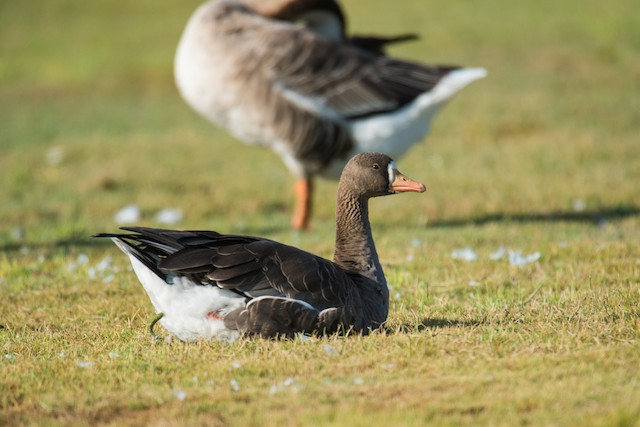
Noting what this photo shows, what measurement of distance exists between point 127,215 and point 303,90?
3.10 metres

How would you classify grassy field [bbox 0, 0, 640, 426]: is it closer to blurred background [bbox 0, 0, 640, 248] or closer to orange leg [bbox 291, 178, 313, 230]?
blurred background [bbox 0, 0, 640, 248]

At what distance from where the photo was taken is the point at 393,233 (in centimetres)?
1072

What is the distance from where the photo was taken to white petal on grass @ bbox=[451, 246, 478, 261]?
323 inches

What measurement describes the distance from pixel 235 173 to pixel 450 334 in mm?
9909

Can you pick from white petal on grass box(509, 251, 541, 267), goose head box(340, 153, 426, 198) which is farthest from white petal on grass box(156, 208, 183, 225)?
goose head box(340, 153, 426, 198)

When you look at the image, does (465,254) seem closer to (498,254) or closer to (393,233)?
(498,254)

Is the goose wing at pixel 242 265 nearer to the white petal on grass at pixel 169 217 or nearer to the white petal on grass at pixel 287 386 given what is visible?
the white petal on grass at pixel 287 386

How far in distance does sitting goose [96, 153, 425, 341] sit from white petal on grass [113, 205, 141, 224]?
22.9 ft

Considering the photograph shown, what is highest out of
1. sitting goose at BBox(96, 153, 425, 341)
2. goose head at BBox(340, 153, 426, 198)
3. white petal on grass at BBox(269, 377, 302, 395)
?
goose head at BBox(340, 153, 426, 198)

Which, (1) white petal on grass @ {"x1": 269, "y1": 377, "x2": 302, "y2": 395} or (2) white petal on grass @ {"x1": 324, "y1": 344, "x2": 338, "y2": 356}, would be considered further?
(2) white petal on grass @ {"x1": 324, "y1": 344, "x2": 338, "y2": 356}

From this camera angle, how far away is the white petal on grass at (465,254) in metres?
8.21

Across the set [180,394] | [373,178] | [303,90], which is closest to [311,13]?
[303,90]

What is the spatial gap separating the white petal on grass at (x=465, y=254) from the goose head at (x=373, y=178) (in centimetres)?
236

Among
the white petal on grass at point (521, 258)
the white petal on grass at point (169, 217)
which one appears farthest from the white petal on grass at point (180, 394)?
the white petal on grass at point (169, 217)
